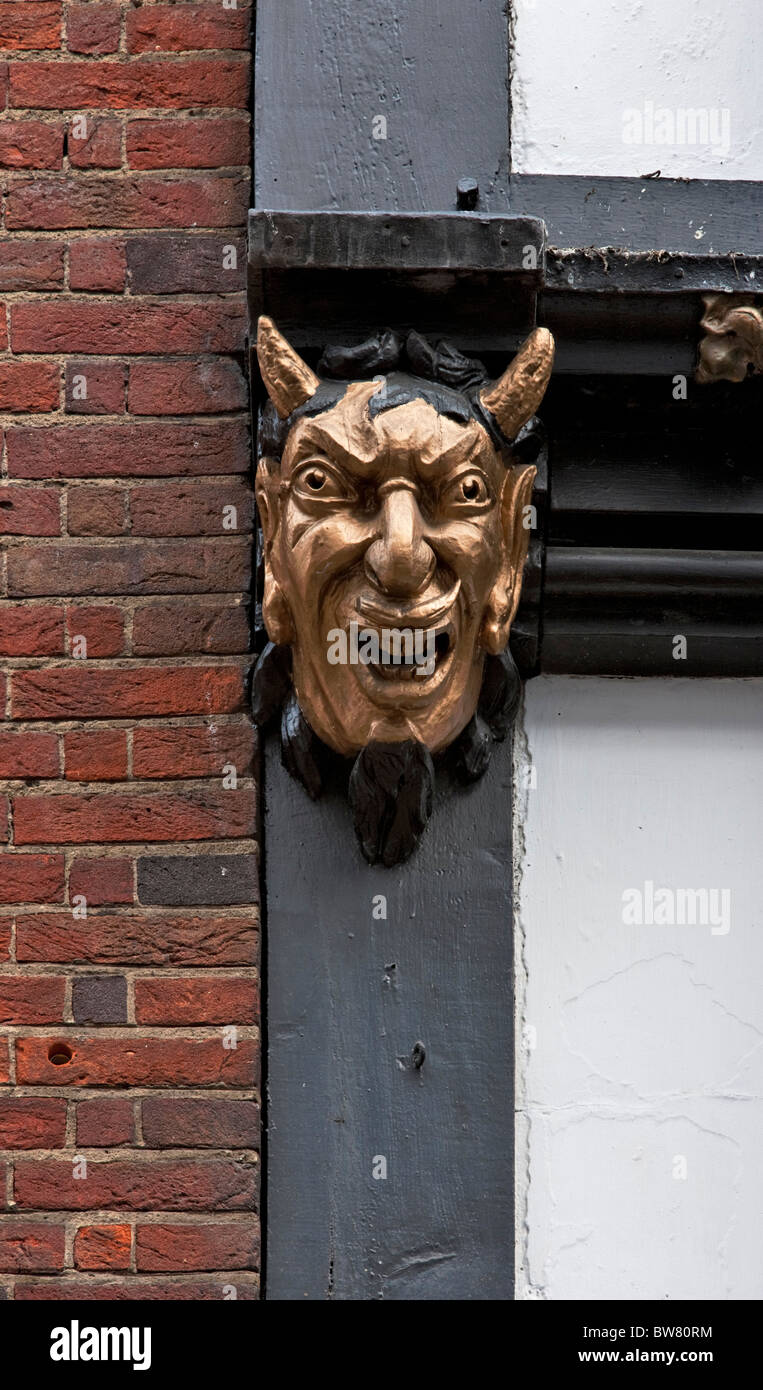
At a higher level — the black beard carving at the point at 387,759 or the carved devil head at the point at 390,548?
the carved devil head at the point at 390,548

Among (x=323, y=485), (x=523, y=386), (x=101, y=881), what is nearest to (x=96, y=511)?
(x=323, y=485)

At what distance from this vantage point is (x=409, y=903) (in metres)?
2.37

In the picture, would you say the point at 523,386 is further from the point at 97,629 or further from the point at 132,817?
the point at 132,817

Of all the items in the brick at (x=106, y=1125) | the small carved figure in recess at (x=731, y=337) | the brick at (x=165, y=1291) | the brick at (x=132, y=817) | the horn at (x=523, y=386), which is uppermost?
the small carved figure in recess at (x=731, y=337)

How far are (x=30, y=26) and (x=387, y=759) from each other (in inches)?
55.7

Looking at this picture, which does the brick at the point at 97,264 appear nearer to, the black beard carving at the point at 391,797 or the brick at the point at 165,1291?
the black beard carving at the point at 391,797

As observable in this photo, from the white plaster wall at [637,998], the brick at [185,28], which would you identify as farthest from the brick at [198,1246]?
the brick at [185,28]

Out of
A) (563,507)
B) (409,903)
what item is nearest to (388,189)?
(563,507)

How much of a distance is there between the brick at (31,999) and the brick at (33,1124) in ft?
0.40

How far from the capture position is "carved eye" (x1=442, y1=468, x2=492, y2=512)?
7.26ft

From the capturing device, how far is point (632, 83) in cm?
254

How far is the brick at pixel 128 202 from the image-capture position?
2.54 m

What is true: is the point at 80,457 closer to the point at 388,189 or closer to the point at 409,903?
the point at 388,189

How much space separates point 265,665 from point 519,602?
42 cm
